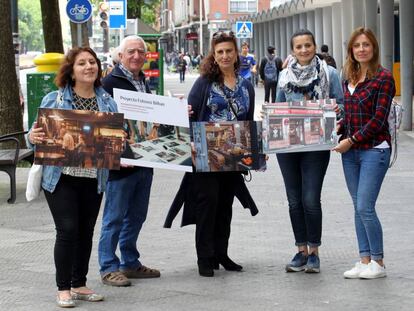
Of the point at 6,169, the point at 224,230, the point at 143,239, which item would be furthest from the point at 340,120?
the point at 6,169

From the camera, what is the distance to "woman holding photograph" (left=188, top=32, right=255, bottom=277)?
27.0 ft

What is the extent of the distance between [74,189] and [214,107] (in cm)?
146

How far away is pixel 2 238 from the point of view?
34.4 feet

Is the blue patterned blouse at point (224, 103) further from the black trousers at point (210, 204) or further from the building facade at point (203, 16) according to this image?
the building facade at point (203, 16)

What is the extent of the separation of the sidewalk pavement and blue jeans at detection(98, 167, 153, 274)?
0.69 ft

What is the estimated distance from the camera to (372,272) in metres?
8.12

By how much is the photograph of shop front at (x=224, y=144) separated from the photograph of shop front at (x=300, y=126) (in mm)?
194

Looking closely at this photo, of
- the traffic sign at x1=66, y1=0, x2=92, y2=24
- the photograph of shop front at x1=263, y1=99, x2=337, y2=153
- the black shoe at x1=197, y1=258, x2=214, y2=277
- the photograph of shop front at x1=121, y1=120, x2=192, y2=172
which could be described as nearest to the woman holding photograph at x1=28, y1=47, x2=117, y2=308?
the photograph of shop front at x1=121, y1=120, x2=192, y2=172

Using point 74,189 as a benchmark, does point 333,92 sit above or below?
above

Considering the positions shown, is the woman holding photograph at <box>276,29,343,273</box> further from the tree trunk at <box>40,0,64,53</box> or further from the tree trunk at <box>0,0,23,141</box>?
the tree trunk at <box>40,0,64,53</box>

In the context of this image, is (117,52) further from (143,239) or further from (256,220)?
(256,220)

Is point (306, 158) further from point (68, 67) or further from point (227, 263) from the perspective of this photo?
point (68, 67)

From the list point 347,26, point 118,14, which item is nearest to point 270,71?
point 118,14

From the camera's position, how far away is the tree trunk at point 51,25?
23.2 metres
